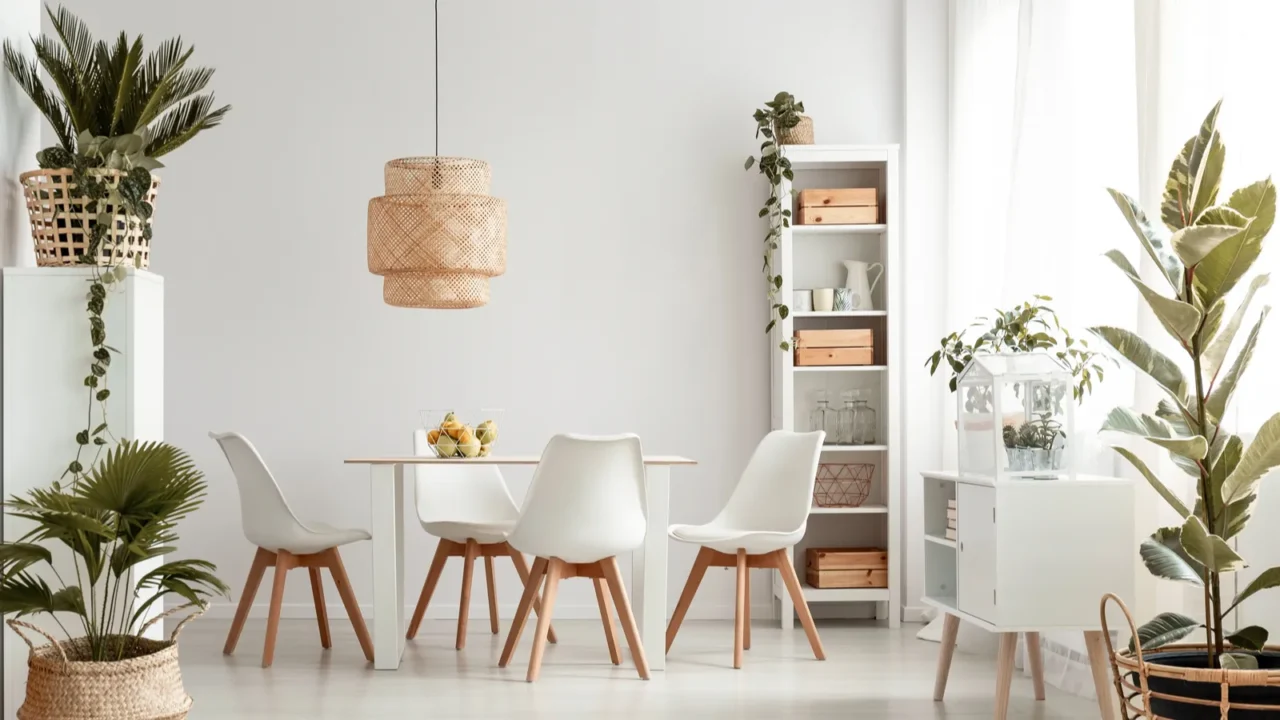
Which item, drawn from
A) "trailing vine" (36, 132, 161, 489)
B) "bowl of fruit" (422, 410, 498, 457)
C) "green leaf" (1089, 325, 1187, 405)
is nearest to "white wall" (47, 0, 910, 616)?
"bowl of fruit" (422, 410, 498, 457)

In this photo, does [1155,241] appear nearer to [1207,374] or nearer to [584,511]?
[1207,374]

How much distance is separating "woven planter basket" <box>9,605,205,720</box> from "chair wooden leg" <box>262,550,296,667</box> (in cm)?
173

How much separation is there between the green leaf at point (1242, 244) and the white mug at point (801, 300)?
273 centimetres

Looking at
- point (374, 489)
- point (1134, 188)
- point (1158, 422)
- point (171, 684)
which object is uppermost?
point (1134, 188)

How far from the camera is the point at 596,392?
546 centimetres

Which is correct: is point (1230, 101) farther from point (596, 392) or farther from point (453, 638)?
point (453, 638)

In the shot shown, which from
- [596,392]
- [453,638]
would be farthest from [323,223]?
[453,638]

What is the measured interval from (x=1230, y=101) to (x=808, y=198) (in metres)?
2.25

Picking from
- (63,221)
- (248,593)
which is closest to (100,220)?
(63,221)

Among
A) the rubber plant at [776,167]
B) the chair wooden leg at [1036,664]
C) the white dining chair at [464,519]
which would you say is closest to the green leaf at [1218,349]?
the chair wooden leg at [1036,664]

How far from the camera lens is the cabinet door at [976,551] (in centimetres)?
342

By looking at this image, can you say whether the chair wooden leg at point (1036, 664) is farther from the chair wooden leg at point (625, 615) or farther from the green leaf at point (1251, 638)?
the chair wooden leg at point (625, 615)

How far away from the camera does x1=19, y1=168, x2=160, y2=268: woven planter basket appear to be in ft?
9.59

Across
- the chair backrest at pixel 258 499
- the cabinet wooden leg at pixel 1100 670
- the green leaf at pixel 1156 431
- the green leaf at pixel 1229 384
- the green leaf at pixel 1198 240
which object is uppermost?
the green leaf at pixel 1198 240
